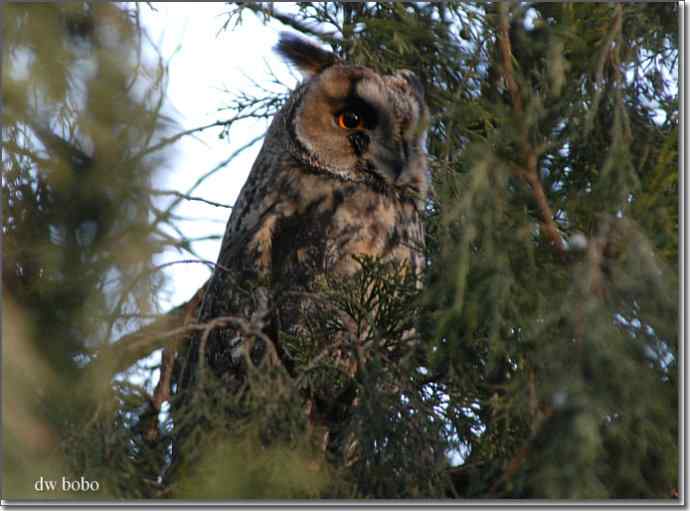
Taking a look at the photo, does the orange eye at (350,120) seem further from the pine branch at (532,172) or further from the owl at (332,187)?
the pine branch at (532,172)

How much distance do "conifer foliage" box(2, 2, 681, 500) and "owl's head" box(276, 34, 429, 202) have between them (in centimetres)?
79

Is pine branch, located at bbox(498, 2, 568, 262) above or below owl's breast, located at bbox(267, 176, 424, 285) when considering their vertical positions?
below

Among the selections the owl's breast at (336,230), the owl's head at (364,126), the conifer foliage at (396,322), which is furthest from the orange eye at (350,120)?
the conifer foliage at (396,322)

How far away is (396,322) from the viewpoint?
2311mm

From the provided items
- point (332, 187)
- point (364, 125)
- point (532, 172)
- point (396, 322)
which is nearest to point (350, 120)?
point (364, 125)

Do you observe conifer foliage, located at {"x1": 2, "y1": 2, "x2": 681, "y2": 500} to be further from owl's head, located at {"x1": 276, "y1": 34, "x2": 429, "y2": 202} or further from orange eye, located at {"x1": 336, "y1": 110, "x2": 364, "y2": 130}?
orange eye, located at {"x1": 336, "y1": 110, "x2": 364, "y2": 130}

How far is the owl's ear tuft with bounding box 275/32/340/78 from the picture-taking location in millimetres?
3418

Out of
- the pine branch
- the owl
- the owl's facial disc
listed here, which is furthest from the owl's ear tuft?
the pine branch


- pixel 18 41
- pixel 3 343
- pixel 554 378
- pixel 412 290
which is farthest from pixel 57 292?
pixel 554 378

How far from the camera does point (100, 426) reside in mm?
1951

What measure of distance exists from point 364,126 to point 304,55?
0.42 metres

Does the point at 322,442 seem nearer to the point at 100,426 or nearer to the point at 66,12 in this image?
the point at 100,426

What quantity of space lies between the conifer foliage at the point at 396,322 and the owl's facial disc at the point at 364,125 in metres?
0.79

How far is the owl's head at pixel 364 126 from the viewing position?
3154 mm
